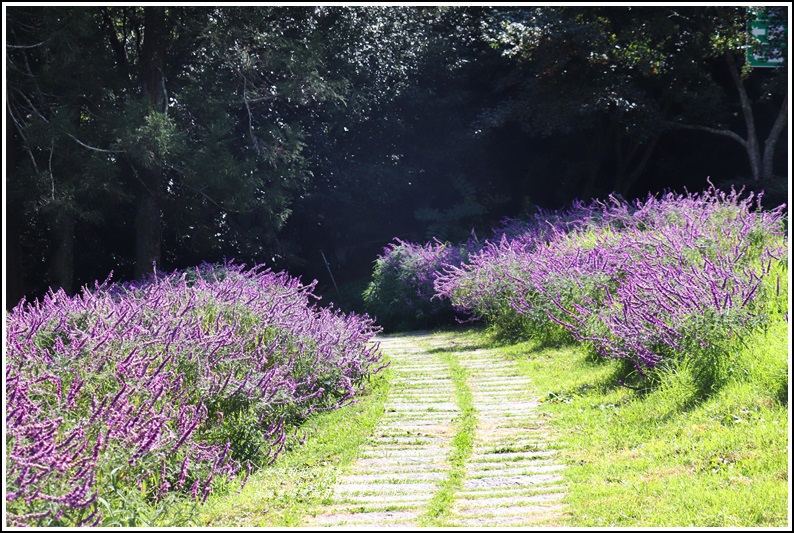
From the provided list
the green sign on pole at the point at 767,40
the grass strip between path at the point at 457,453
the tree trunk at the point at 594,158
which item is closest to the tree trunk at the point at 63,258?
the grass strip between path at the point at 457,453

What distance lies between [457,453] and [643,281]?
2471 millimetres

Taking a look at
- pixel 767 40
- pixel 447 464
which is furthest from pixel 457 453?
pixel 767 40

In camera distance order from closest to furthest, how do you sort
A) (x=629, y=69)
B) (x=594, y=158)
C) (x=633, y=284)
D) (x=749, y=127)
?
(x=633, y=284)
(x=749, y=127)
(x=629, y=69)
(x=594, y=158)

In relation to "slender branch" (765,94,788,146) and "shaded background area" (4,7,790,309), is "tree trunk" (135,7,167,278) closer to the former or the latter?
"shaded background area" (4,7,790,309)

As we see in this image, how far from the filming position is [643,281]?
6.37m

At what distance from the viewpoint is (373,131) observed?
60.8 feet

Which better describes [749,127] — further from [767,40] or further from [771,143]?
[767,40]

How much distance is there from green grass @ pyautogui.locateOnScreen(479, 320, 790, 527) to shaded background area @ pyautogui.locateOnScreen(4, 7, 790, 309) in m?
8.21

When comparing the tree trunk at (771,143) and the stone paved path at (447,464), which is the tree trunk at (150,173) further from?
the tree trunk at (771,143)

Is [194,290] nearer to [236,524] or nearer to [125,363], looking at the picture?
[125,363]

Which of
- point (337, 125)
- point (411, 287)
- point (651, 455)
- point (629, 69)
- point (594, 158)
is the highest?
point (629, 69)

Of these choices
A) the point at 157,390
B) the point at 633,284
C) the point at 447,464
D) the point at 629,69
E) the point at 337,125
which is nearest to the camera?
the point at 157,390

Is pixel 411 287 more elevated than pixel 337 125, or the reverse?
pixel 337 125

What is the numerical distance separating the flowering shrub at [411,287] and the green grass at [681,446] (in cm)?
586
